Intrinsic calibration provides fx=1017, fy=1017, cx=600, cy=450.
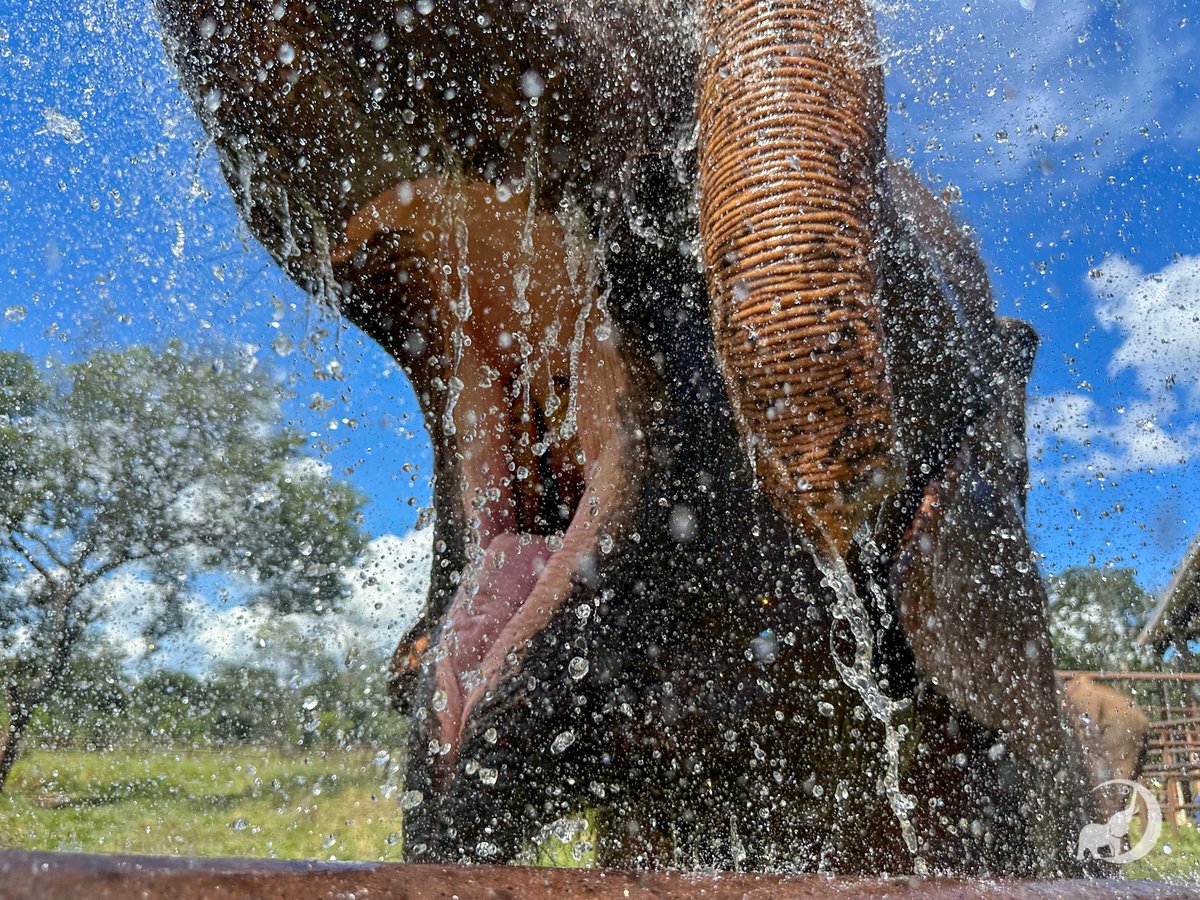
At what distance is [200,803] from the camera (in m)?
6.50

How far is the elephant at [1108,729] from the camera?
3.65 m

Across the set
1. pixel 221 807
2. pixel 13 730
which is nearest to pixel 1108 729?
pixel 221 807

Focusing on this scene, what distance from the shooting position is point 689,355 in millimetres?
2322

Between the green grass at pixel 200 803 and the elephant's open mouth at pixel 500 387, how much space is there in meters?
1.43

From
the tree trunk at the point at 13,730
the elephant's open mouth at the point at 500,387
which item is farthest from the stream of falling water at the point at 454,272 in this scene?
the tree trunk at the point at 13,730

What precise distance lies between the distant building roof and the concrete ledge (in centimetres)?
359

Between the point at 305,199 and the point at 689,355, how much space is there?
935 mm

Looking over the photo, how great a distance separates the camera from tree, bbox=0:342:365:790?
25.5ft

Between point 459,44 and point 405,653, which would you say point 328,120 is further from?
point 405,653

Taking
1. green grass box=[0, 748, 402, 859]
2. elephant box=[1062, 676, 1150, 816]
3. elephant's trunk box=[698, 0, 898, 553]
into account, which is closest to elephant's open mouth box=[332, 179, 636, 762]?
elephant's trunk box=[698, 0, 898, 553]

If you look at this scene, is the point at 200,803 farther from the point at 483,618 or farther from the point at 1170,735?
the point at 1170,735

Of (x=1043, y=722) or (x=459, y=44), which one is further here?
(x=1043, y=722)

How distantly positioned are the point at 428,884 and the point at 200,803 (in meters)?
6.32

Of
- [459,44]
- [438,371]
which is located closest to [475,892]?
[459,44]
